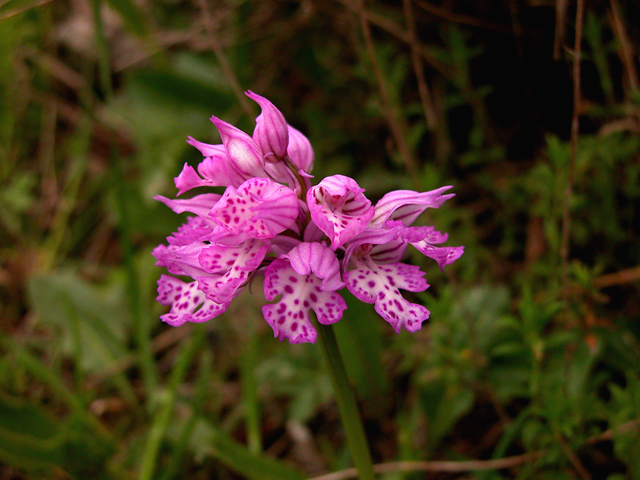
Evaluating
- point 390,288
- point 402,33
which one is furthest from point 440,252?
point 402,33

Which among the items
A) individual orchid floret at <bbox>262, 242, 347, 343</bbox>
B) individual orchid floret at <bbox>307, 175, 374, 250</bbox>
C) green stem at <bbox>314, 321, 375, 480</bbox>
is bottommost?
green stem at <bbox>314, 321, 375, 480</bbox>

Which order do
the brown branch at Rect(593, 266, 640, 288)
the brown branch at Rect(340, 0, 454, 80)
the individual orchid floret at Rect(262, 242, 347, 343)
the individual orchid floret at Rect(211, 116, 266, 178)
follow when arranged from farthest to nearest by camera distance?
1. the brown branch at Rect(340, 0, 454, 80)
2. the brown branch at Rect(593, 266, 640, 288)
3. the individual orchid floret at Rect(211, 116, 266, 178)
4. the individual orchid floret at Rect(262, 242, 347, 343)

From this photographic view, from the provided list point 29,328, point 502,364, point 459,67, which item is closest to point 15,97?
point 29,328

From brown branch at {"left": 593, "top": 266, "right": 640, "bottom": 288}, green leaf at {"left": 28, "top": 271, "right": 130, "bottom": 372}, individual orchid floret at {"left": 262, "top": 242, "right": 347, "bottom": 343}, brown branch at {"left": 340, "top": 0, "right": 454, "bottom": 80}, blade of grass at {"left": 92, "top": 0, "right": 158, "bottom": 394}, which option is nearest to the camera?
individual orchid floret at {"left": 262, "top": 242, "right": 347, "bottom": 343}

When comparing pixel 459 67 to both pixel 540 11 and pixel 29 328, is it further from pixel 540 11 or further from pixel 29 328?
pixel 29 328

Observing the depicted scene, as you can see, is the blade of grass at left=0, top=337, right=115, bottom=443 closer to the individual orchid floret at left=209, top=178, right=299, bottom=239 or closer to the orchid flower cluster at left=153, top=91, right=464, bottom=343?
the orchid flower cluster at left=153, top=91, right=464, bottom=343

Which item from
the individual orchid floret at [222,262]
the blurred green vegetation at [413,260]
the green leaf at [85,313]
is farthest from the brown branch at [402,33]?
the green leaf at [85,313]

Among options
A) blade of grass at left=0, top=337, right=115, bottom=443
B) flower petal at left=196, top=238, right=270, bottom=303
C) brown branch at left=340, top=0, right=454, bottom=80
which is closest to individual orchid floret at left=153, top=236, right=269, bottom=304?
flower petal at left=196, top=238, right=270, bottom=303
